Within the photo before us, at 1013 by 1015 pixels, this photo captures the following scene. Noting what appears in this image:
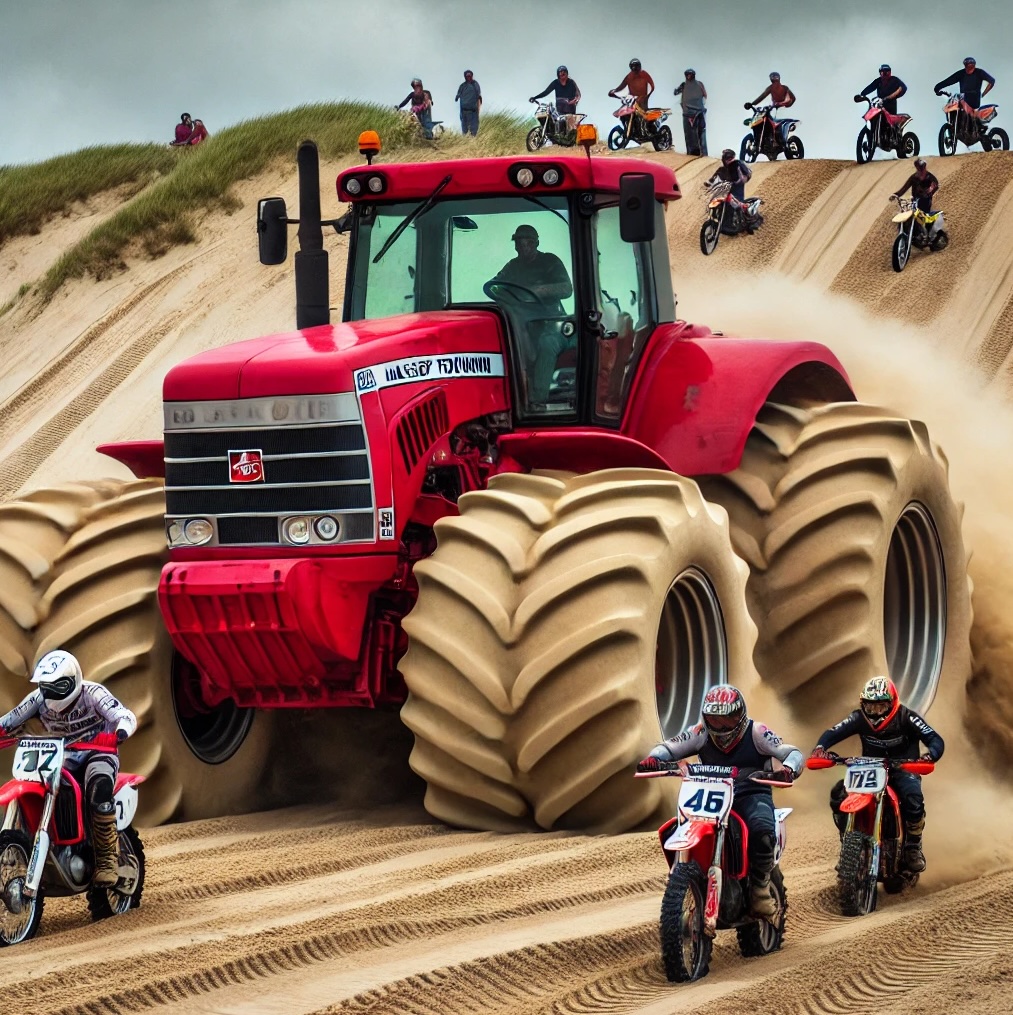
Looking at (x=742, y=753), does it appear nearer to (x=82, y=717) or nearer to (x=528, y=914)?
(x=528, y=914)

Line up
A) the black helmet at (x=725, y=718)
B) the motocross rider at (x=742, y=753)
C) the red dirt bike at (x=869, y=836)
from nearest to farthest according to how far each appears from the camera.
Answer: the motocross rider at (x=742, y=753), the black helmet at (x=725, y=718), the red dirt bike at (x=869, y=836)

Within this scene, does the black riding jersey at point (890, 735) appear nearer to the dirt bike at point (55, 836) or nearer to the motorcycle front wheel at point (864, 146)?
the dirt bike at point (55, 836)

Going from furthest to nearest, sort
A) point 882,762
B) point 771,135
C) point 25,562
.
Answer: point 771,135, point 25,562, point 882,762

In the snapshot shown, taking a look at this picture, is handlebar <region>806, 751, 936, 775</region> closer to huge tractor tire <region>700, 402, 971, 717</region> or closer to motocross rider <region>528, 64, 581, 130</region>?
huge tractor tire <region>700, 402, 971, 717</region>

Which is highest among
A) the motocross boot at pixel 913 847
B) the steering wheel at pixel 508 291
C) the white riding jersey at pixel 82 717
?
the steering wheel at pixel 508 291

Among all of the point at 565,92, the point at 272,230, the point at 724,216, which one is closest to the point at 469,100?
the point at 565,92

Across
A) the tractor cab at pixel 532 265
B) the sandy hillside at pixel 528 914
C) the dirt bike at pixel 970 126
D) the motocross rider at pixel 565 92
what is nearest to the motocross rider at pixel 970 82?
the dirt bike at pixel 970 126

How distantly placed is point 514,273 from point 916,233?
55.3 ft

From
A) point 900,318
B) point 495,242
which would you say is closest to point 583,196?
point 495,242

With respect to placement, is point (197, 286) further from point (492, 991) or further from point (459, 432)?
point (492, 991)

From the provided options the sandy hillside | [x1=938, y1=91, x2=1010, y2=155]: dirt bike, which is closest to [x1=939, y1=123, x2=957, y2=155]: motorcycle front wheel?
[x1=938, y1=91, x2=1010, y2=155]: dirt bike

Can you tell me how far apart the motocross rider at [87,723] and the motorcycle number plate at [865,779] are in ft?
10.3

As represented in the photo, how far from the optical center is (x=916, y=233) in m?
26.0

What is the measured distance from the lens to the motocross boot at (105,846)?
7883mm
